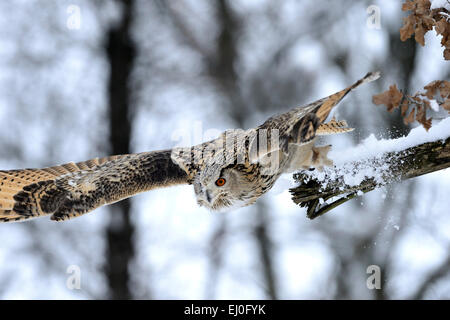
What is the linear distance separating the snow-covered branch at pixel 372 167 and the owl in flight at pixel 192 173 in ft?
0.41

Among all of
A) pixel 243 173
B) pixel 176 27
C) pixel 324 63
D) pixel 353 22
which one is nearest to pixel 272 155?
pixel 243 173

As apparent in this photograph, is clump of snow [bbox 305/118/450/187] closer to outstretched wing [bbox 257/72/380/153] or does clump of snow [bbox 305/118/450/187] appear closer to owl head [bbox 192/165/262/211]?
outstretched wing [bbox 257/72/380/153]

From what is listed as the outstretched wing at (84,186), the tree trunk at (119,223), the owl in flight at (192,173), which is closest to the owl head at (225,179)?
the owl in flight at (192,173)

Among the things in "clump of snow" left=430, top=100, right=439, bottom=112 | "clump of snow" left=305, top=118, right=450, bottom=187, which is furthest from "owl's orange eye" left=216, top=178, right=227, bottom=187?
"clump of snow" left=430, top=100, right=439, bottom=112

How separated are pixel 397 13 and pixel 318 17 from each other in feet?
6.04

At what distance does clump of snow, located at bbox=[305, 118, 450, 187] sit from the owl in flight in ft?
0.32

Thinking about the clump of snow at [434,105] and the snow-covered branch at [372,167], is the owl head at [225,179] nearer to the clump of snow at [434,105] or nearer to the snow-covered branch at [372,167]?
the snow-covered branch at [372,167]

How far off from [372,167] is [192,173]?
6.34 feet

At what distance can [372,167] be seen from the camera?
412cm

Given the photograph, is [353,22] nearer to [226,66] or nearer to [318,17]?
[318,17]

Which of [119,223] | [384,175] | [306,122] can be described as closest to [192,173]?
[306,122]

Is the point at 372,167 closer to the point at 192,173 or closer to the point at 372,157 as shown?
the point at 372,157

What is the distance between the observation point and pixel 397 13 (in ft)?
30.9

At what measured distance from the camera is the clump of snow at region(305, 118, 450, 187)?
394cm
